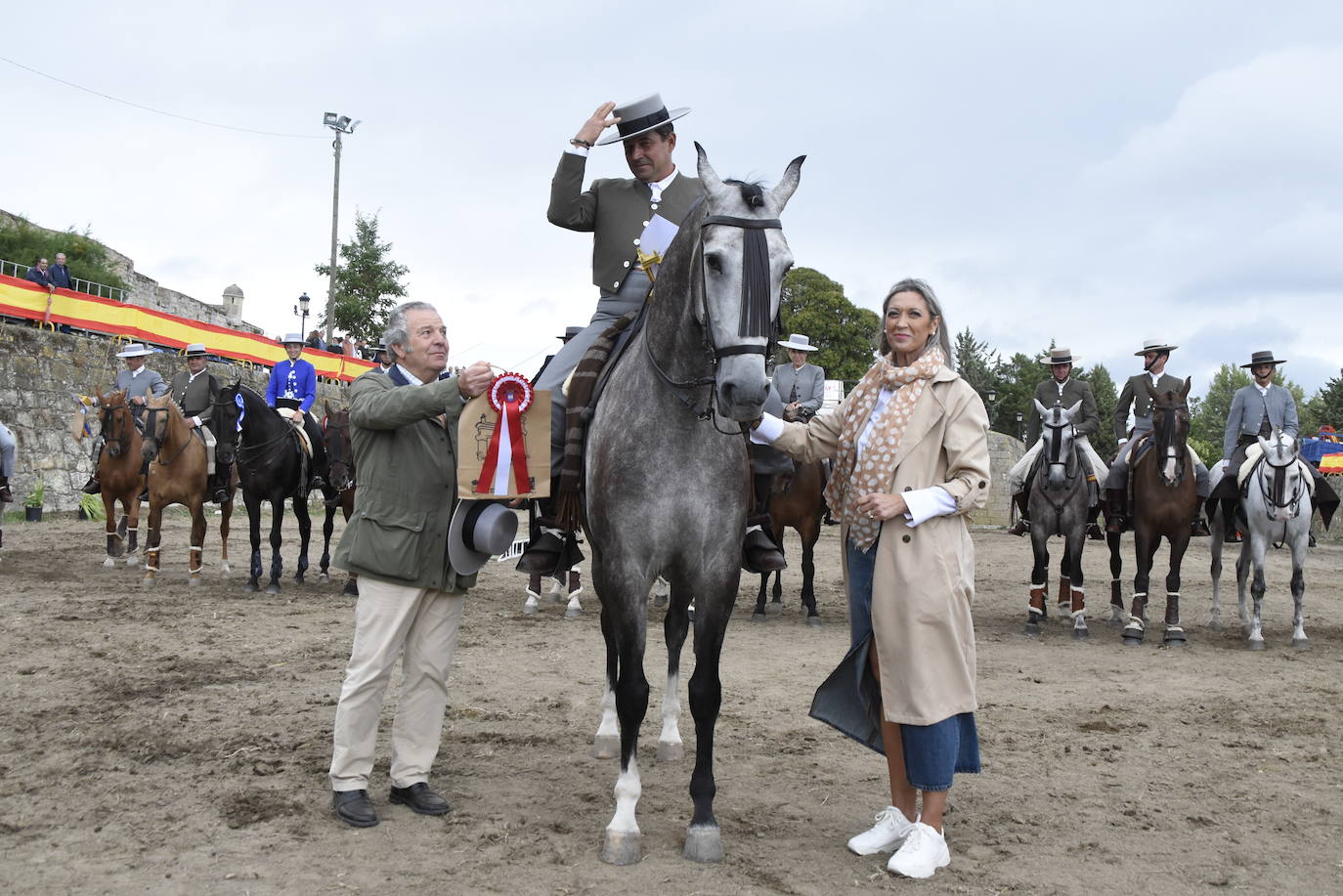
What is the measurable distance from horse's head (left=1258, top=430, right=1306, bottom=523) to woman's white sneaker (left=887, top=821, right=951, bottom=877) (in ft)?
25.9

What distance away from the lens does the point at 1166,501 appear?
1027cm

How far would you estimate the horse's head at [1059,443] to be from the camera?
10305 millimetres

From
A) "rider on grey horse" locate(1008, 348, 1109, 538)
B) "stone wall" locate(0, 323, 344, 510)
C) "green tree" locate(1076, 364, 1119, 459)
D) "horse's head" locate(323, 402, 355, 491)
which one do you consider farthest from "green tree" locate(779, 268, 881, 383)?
"horse's head" locate(323, 402, 355, 491)

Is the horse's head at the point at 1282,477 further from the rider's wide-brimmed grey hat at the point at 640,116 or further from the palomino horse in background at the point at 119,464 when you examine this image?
the palomino horse in background at the point at 119,464

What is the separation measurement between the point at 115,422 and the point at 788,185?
1183 centimetres

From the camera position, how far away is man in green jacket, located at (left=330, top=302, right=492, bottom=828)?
4426 millimetres

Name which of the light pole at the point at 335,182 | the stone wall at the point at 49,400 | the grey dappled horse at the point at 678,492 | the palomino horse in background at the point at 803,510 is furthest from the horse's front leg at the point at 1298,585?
the light pole at the point at 335,182

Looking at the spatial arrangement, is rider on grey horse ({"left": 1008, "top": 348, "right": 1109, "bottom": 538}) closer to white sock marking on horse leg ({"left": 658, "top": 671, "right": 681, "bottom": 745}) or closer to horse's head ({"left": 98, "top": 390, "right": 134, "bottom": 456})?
white sock marking on horse leg ({"left": 658, "top": 671, "right": 681, "bottom": 745})

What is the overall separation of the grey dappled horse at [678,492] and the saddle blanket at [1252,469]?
825 cm

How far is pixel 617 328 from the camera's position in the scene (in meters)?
4.94

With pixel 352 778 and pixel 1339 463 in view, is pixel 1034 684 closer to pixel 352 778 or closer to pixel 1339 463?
pixel 352 778

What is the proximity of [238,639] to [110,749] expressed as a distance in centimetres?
347

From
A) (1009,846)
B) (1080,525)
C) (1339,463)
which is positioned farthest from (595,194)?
(1339,463)

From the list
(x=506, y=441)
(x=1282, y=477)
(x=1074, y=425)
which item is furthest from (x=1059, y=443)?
(x=506, y=441)
